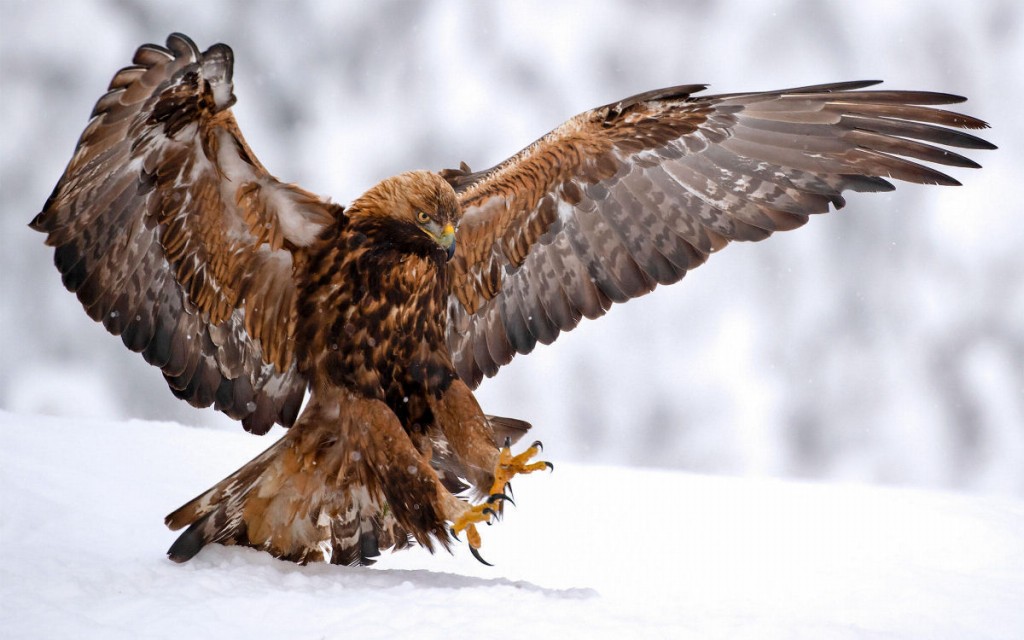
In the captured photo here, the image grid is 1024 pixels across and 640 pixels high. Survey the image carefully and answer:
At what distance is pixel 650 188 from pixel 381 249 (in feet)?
5.36

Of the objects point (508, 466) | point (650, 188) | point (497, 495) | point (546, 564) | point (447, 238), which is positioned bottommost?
point (546, 564)

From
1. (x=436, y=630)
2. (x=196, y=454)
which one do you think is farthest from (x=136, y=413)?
(x=436, y=630)

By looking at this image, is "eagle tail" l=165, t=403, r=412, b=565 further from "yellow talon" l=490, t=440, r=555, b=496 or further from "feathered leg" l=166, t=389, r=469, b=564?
"yellow talon" l=490, t=440, r=555, b=496

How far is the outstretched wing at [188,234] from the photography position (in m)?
3.87

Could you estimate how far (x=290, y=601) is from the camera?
393cm

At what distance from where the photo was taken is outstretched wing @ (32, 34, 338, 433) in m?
3.87

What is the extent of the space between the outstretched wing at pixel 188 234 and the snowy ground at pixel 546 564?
907mm

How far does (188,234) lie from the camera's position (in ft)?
14.2

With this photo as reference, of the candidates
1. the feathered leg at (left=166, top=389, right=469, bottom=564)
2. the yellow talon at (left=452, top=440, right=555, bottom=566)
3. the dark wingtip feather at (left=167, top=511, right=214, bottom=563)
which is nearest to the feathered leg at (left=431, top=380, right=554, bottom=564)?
the yellow talon at (left=452, top=440, right=555, bottom=566)

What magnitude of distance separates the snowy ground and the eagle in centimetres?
42

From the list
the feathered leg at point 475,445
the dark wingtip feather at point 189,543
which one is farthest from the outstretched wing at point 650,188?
the dark wingtip feather at point 189,543

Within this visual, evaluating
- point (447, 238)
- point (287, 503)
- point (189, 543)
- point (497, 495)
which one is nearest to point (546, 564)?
point (497, 495)

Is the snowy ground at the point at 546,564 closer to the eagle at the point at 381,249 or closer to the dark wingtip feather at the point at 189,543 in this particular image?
the dark wingtip feather at the point at 189,543

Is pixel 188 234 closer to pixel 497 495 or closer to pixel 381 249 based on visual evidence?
pixel 381 249
